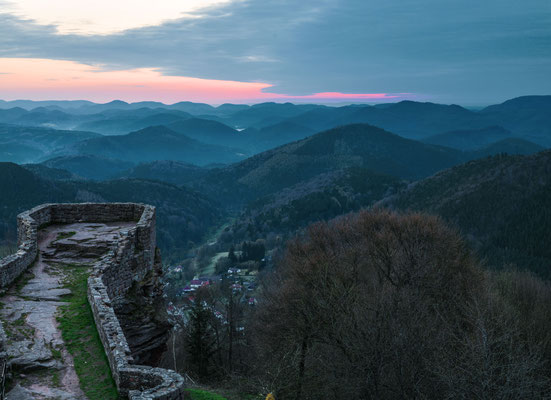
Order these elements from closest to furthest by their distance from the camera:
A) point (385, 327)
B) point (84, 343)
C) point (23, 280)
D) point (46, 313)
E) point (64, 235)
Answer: point (84, 343) → point (46, 313) → point (23, 280) → point (64, 235) → point (385, 327)

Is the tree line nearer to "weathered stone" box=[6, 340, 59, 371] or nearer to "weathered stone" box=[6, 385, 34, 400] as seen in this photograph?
"weathered stone" box=[6, 340, 59, 371]

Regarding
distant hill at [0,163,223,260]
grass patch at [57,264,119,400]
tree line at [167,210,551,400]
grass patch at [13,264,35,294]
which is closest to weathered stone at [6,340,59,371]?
grass patch at [57,264,119,400]

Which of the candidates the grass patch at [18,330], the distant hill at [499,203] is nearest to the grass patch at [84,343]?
the grass patch at [18,330]

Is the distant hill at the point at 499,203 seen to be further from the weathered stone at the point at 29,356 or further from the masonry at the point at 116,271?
the weathered stone at the point at 29,356

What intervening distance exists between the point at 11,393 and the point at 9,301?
5278 millimetres

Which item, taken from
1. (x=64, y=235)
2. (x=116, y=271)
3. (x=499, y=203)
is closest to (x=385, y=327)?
(x=116, y=271)

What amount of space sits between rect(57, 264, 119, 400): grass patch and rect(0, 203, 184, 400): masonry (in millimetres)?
236

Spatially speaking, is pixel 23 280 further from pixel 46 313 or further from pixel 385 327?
pixel 385 327

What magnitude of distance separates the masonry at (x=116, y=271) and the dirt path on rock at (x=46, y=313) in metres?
0.55

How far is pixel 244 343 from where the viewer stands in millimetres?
44344

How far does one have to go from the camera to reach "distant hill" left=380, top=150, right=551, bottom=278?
364 feet

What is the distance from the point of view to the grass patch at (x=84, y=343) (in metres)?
9.55

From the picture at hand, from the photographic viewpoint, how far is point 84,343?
11320 millimetres

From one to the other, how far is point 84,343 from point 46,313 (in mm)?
→ 2216
